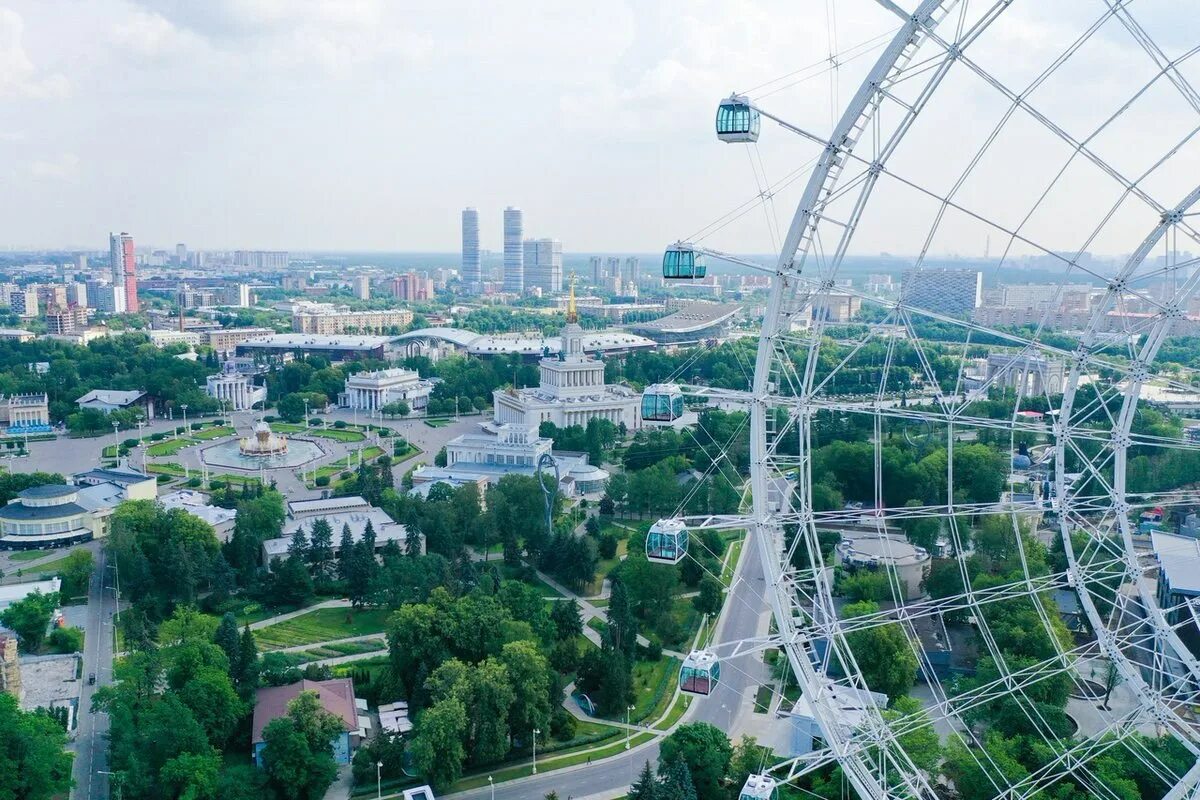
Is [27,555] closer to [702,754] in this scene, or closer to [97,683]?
[97,683]

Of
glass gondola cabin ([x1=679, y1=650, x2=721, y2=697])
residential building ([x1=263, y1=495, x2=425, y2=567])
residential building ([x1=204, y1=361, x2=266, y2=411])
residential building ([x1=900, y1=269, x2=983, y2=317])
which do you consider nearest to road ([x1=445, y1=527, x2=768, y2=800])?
glass gondola cabin ([x1=679, y1=650, x2=721, y2=697])

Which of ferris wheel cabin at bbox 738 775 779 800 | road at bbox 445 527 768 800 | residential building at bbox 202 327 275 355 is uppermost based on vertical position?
ferris wheel cabin at bbox 738 775 779 800

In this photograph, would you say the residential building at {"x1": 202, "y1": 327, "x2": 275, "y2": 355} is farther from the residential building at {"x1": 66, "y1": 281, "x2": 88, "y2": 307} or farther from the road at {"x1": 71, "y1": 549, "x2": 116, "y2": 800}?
the road at {"x1": 71, "y1": 549, "x2": 116, "y2": 800}

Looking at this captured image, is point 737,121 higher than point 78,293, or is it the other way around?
point 737,121

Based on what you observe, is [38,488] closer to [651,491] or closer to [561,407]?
[651,491]

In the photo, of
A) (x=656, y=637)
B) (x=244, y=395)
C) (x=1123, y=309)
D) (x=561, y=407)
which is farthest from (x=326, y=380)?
(x=1123, y=309)

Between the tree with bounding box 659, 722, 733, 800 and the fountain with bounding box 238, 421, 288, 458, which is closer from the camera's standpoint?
the tree with bounding box 659, 722, 733, 800

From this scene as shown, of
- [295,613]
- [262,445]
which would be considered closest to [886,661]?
[295,613]
